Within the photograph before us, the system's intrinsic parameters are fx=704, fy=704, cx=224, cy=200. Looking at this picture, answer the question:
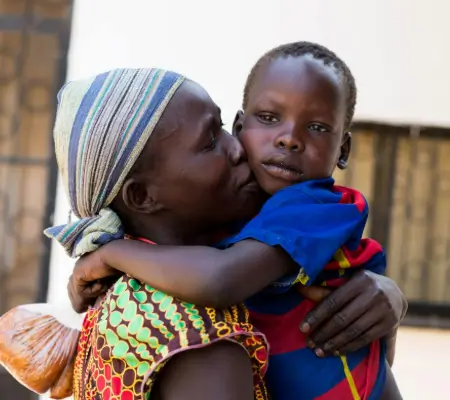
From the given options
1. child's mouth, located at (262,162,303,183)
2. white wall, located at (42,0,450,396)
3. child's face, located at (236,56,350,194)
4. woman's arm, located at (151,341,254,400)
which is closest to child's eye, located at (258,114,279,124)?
child's face, located at (236,56,350,194)

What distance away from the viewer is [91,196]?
1.42 meters

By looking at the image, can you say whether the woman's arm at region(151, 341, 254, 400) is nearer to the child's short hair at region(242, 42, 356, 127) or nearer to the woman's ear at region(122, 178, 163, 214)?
the woman's ear at region(122, 178, 163, 214)

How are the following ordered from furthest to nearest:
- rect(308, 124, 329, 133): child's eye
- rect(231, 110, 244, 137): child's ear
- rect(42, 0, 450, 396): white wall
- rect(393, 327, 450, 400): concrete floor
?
rect(393, 327, 450, 400): concrete floor, rect(42, 0, 450, 396): white wall, rect(231, 110, 244, 137): child's ear, rect(308, 124, 329, 133): child's eye

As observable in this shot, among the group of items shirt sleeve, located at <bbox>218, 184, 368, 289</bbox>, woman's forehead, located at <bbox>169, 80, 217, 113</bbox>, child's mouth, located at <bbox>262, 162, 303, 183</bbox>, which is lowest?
shirt sleeve, located at <bbox>218, 184, 368, 289</bbox>

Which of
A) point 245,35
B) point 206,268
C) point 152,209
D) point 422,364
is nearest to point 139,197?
point 152,209

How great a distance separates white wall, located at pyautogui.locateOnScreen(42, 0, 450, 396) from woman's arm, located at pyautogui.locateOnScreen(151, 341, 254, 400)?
2732 millimetres

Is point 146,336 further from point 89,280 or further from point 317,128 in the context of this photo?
point 317,128

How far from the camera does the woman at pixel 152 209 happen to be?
47.9 inches

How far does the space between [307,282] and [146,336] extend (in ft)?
1.15

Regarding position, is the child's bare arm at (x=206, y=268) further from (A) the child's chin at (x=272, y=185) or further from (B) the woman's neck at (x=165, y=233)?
(A) the child's chin at (x=272, y=185)

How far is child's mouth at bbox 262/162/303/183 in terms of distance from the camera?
1519 mm

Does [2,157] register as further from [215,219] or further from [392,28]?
[215,219]

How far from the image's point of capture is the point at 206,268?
49.8 inches

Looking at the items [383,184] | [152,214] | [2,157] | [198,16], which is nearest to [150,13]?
[198,16]
